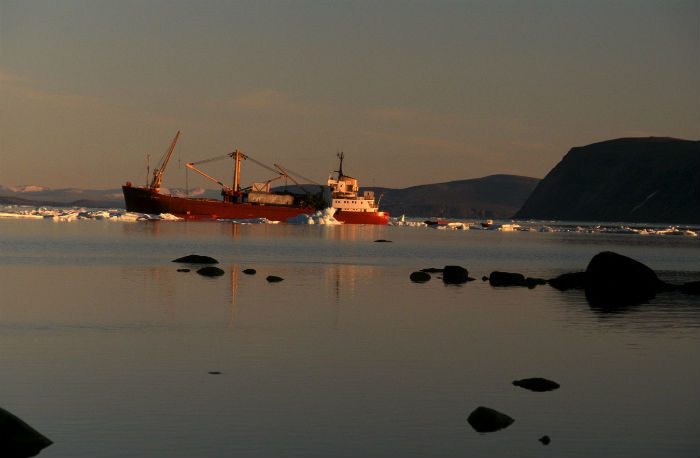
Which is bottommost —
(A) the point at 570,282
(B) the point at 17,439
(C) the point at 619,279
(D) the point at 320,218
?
(B) the point at 17,439

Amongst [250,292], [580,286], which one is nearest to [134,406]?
[250,292]

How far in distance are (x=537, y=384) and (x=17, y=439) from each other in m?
8.43

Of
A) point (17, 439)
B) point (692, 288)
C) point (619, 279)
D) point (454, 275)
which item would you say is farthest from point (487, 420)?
point (454, 275)

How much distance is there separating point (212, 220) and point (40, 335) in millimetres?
135622

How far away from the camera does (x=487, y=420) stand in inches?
477

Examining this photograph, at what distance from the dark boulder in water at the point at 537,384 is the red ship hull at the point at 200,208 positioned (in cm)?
13176

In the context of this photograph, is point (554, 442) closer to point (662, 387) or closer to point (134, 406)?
point (662, 387)

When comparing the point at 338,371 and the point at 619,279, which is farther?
the point at 619,279

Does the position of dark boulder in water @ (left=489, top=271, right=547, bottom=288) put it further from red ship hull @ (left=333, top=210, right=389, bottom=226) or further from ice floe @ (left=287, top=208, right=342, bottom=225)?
red ship hull @ (left=333, top=210, right=389, bottom=226)

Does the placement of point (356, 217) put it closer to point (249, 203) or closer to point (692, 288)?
point (249, 203)

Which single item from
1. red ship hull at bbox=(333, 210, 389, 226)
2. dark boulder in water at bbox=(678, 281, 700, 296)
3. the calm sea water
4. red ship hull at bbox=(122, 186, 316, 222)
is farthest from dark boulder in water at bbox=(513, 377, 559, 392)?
red ship hull at bbox=(333, 210, 389, 226)

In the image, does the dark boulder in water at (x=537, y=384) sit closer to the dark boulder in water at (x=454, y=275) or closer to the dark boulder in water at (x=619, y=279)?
the dark boulder in water at (x=619, y=279)

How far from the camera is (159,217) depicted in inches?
5704

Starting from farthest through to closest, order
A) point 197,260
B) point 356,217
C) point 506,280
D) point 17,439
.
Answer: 1. point 356,217
2. point 197,260
3. point 506,280
4. point 17,439
